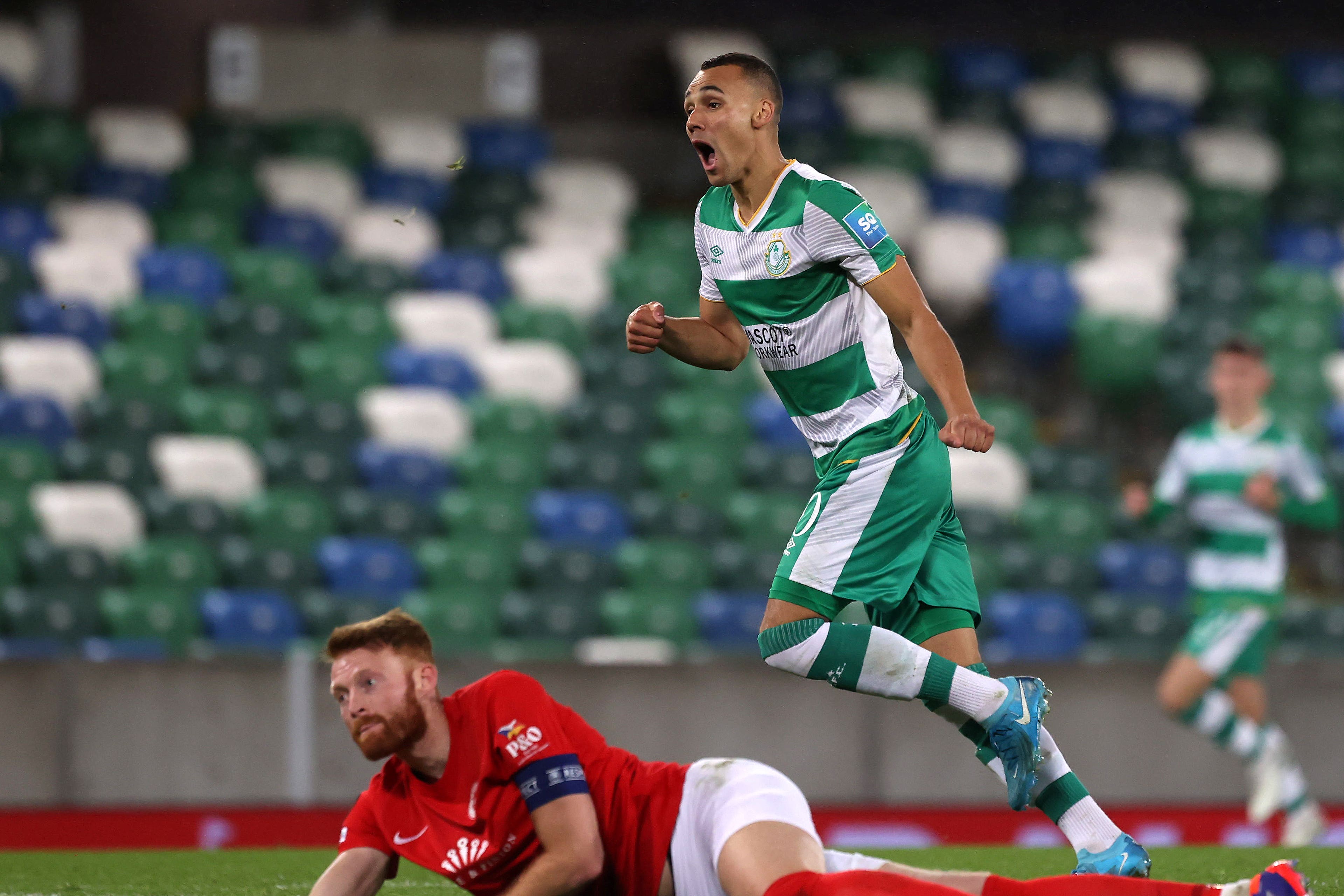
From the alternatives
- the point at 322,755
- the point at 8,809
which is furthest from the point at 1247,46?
the point at 8,809

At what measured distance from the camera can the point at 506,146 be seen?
462 inches

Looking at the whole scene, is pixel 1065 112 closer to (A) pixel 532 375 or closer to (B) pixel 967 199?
(B) pixel 967 199

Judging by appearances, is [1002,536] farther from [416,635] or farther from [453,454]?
[416,635]

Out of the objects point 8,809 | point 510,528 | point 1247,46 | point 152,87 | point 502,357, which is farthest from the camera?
point 1247,46

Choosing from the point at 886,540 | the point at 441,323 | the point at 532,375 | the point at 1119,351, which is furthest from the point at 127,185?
the point at 886,540

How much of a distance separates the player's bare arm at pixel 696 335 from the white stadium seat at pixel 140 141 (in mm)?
7681

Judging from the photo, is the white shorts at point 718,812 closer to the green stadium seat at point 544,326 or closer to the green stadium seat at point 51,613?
the green stadium seat at point 51,613

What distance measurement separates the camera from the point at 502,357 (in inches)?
386

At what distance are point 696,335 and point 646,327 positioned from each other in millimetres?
275

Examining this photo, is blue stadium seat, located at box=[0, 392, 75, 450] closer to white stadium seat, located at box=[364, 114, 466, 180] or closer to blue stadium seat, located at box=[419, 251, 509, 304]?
blue stadium seat, located at box=[419, 251, 509, 304]

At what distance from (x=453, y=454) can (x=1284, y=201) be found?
21.6 feet

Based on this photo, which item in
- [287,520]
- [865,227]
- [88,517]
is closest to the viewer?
[865,227]

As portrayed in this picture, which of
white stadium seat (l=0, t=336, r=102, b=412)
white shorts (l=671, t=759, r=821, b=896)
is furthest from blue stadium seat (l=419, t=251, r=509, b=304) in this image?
white shorts (l=671, t=759, r=821, b=896)

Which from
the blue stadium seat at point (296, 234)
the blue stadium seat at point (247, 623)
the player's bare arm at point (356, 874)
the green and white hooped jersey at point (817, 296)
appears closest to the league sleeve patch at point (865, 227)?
the green and white hooped jersey at point (817, 296)
